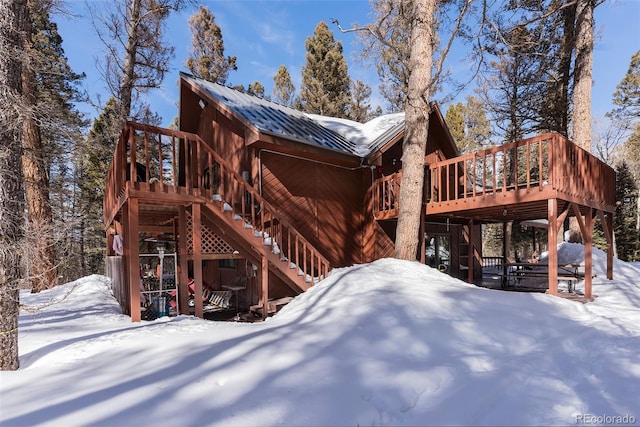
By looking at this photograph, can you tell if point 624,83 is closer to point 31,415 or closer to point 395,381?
point 395,381

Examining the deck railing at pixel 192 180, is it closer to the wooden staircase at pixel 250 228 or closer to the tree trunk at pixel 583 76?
the wooden staircase at pixel 250 228

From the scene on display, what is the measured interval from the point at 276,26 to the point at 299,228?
1049cm

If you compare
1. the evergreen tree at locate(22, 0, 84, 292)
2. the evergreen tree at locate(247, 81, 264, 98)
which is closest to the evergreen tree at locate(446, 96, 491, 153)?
the evergreen tree at locate(247, 81, 264, 98)

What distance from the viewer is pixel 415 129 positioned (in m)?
7.84

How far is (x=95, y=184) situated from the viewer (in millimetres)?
18094

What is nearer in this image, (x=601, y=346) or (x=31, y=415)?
(x=31, y=415)

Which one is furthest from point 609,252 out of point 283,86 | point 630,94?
point 283,86

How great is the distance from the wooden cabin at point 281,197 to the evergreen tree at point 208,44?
1149 cm

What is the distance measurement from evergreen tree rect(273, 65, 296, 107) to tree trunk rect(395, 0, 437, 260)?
17406 millimetres

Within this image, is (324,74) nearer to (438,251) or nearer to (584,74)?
(584,74)

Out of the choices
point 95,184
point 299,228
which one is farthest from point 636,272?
point 95,184

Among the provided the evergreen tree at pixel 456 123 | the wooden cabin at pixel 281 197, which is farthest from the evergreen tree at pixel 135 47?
the evergreen tree at pixel 456 123

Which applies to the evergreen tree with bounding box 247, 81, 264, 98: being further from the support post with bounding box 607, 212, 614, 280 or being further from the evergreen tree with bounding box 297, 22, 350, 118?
the support post with bounding box 607, 212, 614, 280

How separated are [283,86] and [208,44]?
216 inches
